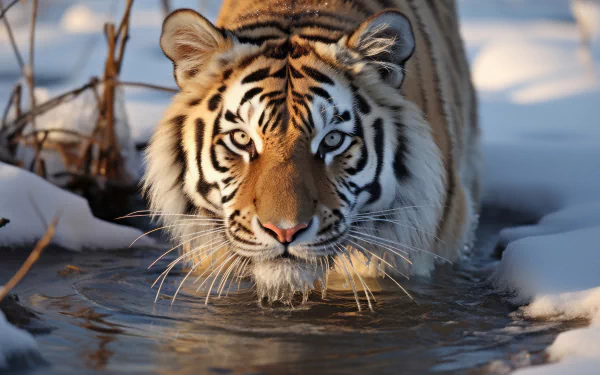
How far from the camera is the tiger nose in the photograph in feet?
6.06

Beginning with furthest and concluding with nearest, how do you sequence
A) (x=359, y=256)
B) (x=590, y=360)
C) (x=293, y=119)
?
(x=359, y=256) < (x=293, y=119) < (x=590, y=360)

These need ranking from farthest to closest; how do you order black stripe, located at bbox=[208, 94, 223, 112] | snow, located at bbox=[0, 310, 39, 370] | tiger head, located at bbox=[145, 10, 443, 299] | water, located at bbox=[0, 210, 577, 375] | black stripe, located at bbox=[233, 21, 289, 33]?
black stripe, located at bbox=[233, 21, 289, 33] < black stripe, located at bbox=[208, 94, 223, 112] < tiger head, located at bbox=[145, 10, 443, 299] < water, located at bbox=[0, 210, 577, 375] < snow, located at bbox=[0, 310, 39, 370]

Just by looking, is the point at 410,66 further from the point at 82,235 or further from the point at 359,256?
the point at 82,235

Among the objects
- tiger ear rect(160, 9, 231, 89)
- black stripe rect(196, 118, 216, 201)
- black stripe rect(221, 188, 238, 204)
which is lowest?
black stripe rect(221, 188, 238, 204)

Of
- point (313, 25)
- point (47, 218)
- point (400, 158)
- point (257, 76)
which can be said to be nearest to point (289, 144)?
point (257, 76)

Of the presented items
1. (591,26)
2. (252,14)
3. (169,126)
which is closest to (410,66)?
(252,14)

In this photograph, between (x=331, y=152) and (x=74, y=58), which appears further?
(x=74, y=58)

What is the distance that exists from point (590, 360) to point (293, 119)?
0.82 meters

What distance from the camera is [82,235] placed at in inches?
107

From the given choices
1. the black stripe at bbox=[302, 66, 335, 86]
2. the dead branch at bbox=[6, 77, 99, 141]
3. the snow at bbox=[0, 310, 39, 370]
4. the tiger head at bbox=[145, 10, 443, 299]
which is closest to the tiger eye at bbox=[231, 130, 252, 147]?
the tiger head at bbox=[145, 10, 443, 299]

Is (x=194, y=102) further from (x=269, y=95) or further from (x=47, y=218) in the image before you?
(x=47, y=218)

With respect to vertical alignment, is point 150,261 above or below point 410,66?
below

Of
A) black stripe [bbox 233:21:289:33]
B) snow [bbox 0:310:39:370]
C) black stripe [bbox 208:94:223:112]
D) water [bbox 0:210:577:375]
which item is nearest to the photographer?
snow [bbox 0:310:39:370]

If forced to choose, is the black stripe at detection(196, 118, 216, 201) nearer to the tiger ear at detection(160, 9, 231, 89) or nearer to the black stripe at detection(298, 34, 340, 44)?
the tiger ear at detection(160, 9, 231, 89)
